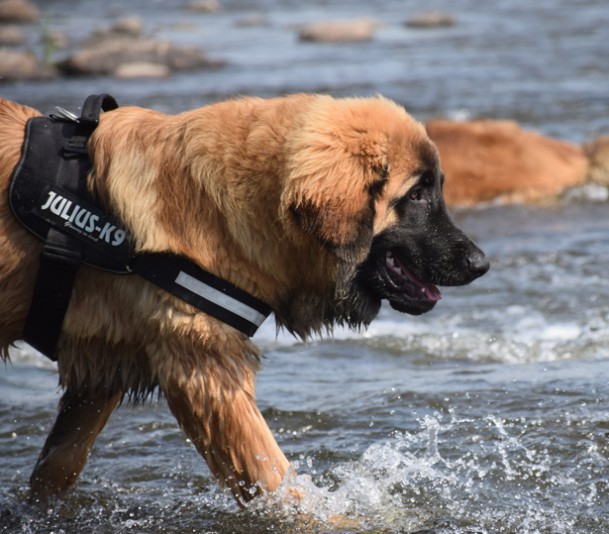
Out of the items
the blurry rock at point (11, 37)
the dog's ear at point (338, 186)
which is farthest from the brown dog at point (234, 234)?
the blurry rock at point (11, 37)

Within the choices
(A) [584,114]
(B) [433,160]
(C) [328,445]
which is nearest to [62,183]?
(B) [433,160]

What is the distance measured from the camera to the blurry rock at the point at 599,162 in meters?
9.20

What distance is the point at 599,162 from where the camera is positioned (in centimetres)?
923

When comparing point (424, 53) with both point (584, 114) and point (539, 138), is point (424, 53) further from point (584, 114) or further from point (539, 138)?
point (539, 138)

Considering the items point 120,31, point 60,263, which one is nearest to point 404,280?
point 60,263

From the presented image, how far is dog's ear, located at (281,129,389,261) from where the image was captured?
3633 millimetres

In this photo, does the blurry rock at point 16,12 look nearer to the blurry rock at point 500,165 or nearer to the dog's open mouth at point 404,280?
the blurry rock at point 500,165

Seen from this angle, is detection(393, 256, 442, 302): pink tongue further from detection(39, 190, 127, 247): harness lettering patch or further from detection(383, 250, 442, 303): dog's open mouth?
detection(39, 190, 127, 247): harness lettering patch

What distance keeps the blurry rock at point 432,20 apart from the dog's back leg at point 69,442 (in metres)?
19.5

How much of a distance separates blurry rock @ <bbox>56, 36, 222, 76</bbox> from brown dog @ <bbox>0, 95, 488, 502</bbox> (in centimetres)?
1382

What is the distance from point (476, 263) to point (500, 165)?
17.8ft

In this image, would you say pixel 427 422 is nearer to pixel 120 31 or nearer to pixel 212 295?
pixel 212 295

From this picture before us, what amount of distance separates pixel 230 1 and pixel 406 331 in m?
26.8

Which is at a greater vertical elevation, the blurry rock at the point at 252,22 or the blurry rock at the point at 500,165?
the blurry rock at the point at 252,22
